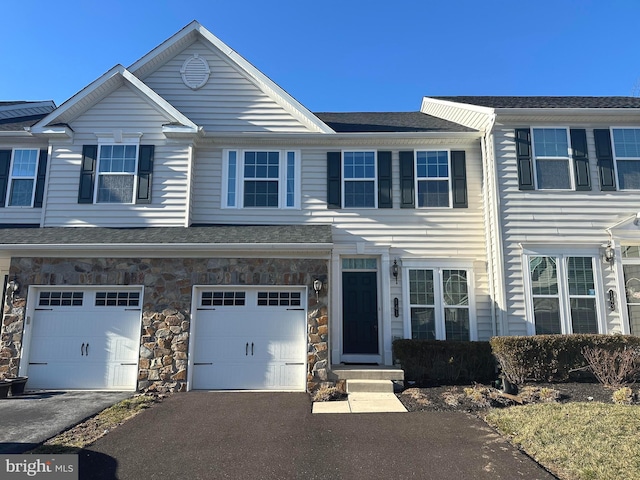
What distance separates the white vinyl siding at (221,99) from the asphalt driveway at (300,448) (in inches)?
265

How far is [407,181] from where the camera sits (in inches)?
424

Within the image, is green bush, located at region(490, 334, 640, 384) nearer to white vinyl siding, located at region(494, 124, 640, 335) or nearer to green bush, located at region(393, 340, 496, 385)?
green bush, located at region(393, 340, 496, 385)

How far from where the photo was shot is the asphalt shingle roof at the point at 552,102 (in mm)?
10719

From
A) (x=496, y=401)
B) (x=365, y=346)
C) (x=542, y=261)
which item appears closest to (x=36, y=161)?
(x=365, y=346)

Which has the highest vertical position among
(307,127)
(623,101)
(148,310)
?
(623,101)

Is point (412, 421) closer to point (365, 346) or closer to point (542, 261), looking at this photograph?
point (365, 346)

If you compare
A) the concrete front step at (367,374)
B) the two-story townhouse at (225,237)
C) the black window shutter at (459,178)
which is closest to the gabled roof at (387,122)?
the two-story townhouse at (225,237)

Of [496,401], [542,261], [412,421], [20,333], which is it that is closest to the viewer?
[412,421]

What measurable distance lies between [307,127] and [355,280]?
390 cm

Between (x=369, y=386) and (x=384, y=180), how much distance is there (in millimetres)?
4787

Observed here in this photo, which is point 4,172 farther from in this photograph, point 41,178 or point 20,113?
point 20,113

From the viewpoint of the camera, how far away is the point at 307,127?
11.0 meters

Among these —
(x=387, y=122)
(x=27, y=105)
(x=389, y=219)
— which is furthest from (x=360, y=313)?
(x=27, y=105)

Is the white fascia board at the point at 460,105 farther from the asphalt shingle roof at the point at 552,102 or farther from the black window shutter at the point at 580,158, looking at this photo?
the black window shutter at the point at 580,158
